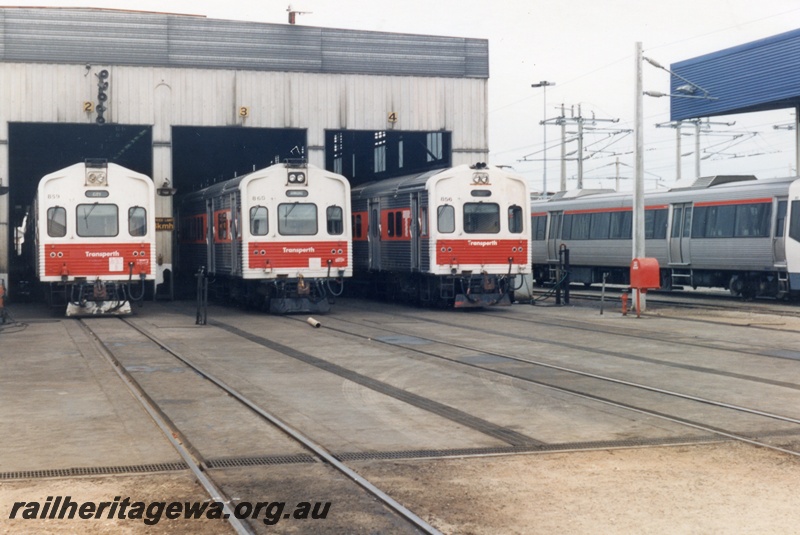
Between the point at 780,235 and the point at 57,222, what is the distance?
18.4 m

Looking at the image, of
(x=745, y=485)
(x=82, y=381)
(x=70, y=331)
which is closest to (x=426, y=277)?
(x=70, y=331)

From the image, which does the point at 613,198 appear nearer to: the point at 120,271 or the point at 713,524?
the point at 120,271

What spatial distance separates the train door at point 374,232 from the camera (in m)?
29.6

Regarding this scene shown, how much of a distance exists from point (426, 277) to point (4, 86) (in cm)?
1321

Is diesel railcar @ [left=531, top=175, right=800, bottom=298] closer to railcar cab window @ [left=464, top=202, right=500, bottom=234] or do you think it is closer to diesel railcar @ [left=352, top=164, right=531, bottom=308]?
diesel railcar @ [left=352, top=164, right=531, bottom=308]

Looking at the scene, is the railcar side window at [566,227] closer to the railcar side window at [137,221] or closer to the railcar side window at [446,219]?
the railcar side window at [446,219]

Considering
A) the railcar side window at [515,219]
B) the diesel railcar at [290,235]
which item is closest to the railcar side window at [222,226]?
the diesel railcar at [290,235]

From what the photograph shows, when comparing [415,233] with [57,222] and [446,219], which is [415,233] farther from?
[57,222]

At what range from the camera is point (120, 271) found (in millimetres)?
24594

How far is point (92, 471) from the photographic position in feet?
27.5

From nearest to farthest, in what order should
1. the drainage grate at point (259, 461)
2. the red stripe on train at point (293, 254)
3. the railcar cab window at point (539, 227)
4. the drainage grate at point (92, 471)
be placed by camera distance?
the drainage grate at point (92, 471) → the drainage grate at point (259, 461) → the red stripe on train at point (293, 254) → the railcar cab window at point (539, 227)

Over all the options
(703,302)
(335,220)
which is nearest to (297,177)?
(335,220)

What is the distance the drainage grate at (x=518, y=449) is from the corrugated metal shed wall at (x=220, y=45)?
80.1 feet

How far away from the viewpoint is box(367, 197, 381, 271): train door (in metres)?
29.6
